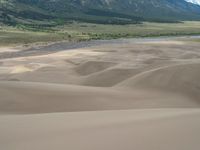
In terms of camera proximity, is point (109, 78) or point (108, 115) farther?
point (109, 78)

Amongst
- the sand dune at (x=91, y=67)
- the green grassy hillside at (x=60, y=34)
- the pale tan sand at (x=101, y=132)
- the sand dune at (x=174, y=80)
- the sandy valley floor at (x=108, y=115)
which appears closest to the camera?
the pale tan sand at (x=101, y=132)

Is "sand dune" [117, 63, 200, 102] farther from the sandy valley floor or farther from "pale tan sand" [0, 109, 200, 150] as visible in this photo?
"pale tan sand" [0, 109, 200, 150]

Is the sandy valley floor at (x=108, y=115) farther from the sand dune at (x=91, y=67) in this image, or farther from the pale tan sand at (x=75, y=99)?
the sand dune at (x=91, y=67)

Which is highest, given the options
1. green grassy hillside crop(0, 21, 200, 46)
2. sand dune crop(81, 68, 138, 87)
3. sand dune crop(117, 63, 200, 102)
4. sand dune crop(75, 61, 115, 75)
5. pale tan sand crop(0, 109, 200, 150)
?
pale tan sand crop(0, 109, 200, 150)

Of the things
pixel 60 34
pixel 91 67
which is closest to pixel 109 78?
pixel 91 67

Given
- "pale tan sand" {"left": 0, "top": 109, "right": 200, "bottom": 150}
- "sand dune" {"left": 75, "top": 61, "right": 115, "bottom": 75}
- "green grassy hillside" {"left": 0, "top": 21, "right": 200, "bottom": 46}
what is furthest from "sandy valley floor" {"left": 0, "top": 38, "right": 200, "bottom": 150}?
"green grassy hillside" {"left": 0, "top": 21, "right": 200, "bottom": 46}

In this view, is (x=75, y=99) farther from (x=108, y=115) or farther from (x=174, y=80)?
(x=174, y=80)

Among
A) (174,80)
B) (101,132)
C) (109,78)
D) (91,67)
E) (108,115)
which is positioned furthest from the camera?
(91,67)

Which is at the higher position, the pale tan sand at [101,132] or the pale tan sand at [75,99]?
the pale tan sand at [101,132]

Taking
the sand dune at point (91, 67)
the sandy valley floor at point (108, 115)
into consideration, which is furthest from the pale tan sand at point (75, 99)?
the sand dune at point (91, 67)

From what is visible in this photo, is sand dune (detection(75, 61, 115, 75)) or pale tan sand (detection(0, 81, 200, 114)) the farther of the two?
sand dune (detection(75, 61, 115, 75))
